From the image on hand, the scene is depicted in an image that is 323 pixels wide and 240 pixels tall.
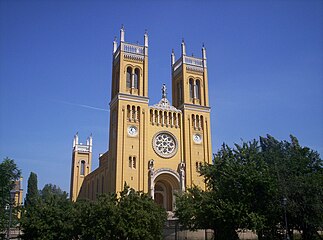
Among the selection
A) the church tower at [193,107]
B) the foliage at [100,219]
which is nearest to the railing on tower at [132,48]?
the church tower at [193,107]

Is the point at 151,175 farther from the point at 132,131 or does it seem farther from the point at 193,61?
the point at 193,61

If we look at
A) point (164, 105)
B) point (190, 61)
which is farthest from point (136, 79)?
point (190, 61)

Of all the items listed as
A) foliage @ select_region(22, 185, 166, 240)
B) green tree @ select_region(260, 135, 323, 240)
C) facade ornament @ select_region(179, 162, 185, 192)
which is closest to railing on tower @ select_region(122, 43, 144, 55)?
facade ornament @ select_region(179, 162, 185, 192)

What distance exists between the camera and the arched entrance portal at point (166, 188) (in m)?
47.6

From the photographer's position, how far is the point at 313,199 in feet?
94.2

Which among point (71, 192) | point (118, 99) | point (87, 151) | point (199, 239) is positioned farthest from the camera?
point (87, 151)

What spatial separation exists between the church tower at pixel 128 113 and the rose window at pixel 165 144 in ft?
7.81

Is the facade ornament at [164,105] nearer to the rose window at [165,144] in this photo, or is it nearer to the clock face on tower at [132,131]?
the rose window at [165,144]

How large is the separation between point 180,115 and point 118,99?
954cm

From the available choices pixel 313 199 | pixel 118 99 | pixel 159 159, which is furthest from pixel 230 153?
pixel 118 99

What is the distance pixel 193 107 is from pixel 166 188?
12.4 meters

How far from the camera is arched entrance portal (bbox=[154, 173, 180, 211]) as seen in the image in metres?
47.6

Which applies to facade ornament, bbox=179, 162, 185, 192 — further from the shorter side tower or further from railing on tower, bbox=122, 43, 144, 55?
the shorter side tower

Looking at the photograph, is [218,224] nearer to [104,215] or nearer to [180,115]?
[104,215]
